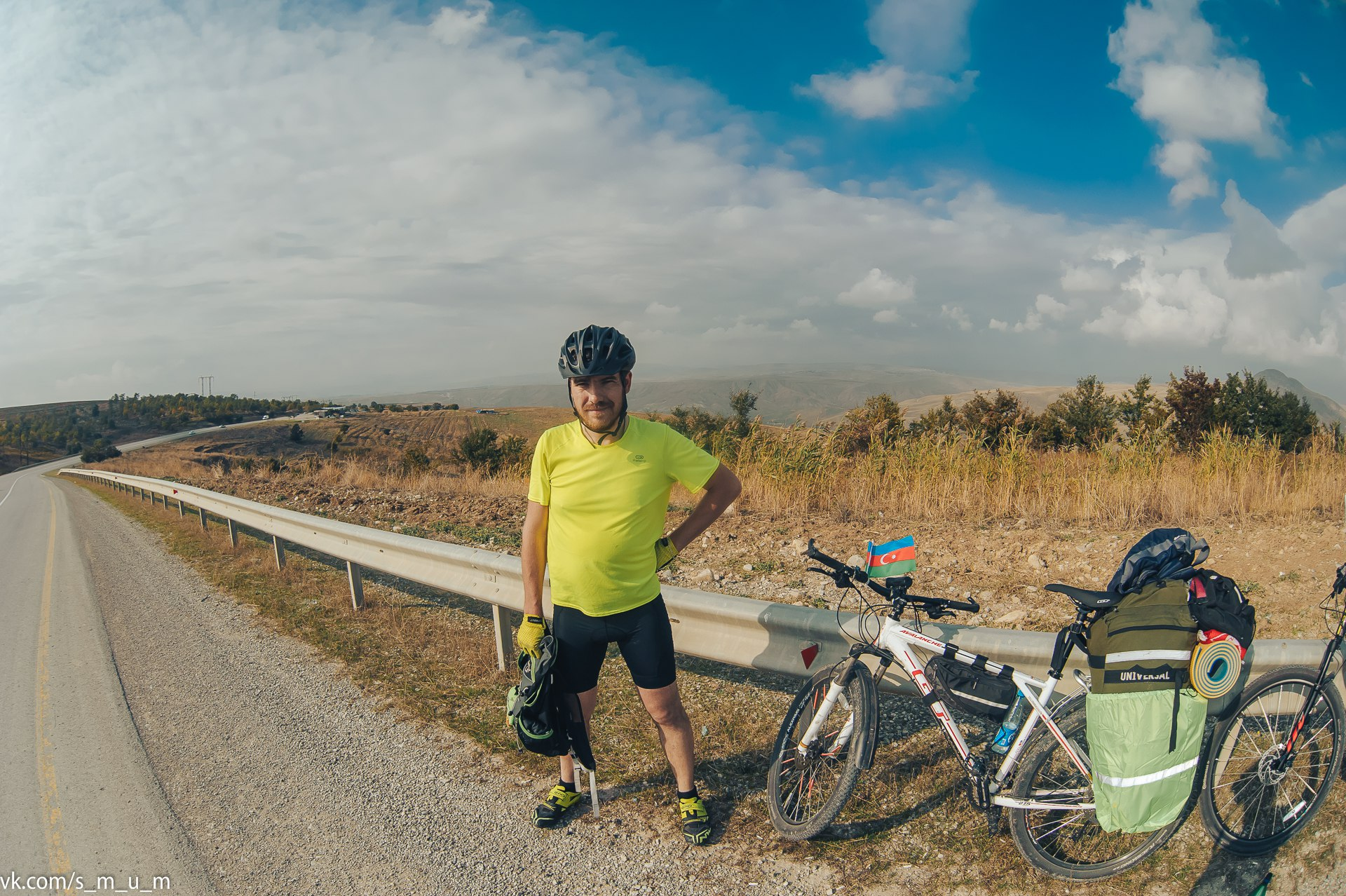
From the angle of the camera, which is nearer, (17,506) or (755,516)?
(755,516)

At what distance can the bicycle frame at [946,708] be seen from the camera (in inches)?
98.0

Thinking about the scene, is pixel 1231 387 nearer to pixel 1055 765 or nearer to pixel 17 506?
pixel 1055 765

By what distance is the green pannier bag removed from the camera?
225 centimetres

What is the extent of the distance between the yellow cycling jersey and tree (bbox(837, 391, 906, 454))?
282 inches

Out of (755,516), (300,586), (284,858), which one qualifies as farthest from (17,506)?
(284,858)

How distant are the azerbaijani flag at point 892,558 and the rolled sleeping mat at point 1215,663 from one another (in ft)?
3.06

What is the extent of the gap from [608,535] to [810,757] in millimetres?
1261

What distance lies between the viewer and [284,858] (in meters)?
2.93

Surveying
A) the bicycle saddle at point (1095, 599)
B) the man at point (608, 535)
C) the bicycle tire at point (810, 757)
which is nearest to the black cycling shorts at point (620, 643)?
the man at point (608, 535)

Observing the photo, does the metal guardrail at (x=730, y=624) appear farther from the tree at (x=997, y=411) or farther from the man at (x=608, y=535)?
the tree at (x=997, y=411)

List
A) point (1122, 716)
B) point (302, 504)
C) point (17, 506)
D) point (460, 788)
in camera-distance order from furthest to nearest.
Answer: point (17, 506) < point (302, 504) < point (460, 788) < point (1122, 716)

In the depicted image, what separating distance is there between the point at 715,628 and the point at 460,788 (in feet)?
4.84

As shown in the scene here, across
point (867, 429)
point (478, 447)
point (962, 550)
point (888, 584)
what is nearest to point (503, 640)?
point (888, 584)

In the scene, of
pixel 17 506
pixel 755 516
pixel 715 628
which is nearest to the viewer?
pixel 715 628
